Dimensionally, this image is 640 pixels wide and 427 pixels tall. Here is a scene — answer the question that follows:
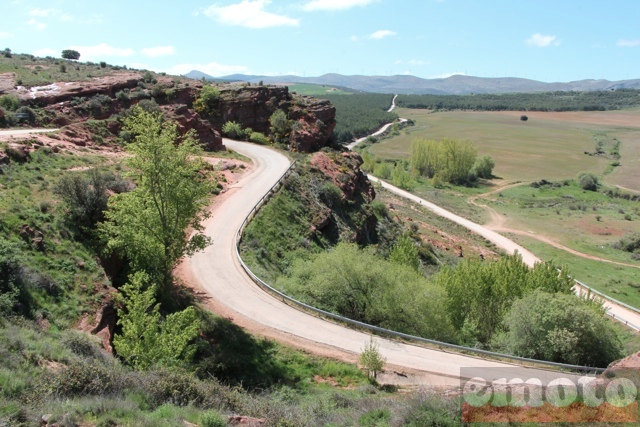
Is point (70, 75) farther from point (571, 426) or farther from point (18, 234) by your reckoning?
point (571, 426)

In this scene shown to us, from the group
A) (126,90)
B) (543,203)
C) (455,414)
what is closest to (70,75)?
(126,90)

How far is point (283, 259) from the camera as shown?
3134 centimetres

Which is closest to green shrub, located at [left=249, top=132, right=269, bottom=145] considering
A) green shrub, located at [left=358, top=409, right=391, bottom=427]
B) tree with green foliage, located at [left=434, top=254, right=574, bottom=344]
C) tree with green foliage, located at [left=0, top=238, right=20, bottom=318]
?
tree with green foliage, located at [left=434, top=254, right=574, bottom=344]

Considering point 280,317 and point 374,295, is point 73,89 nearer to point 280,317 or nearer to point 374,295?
point 280,317

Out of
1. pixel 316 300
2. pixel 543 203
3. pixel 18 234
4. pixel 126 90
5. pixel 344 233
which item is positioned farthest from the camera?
pixel 543 203

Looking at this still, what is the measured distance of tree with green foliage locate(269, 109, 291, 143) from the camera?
54.2m

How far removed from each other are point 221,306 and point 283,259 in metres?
9.97

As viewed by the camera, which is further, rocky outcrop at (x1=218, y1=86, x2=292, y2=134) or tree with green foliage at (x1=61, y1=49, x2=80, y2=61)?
tree with green foliage at (x1=61, y1=49, x2=80, y2=61)

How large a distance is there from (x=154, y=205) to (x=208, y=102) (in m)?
37.7

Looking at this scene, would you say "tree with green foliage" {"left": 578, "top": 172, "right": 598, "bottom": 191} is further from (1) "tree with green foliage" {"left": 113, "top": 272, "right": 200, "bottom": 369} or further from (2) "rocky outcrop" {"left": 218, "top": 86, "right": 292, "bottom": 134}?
(1) "tree with green foliage" {"left": 113, "top": 272, "right": 200, "bottom": 369}

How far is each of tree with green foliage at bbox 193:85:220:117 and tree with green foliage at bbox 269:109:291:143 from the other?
6880 millimetres

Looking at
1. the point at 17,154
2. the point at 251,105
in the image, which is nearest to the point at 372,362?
the point at 17,154

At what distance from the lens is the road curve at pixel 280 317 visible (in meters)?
19.0

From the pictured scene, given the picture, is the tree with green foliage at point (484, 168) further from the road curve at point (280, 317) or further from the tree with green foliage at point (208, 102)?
the road curve at point (280, 317)
